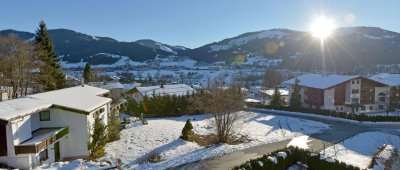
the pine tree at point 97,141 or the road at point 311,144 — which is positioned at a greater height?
the pine tree at point 97,141

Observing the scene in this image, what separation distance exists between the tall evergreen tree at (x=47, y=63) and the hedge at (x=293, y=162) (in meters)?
31.1

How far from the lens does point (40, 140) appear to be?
20.0m

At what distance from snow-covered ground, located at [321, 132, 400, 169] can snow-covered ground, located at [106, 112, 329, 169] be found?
4.67m

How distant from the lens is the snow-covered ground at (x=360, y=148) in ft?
82.5

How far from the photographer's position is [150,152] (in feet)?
83.0

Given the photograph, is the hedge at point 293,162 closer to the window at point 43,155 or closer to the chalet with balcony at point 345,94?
the window at point 43,155

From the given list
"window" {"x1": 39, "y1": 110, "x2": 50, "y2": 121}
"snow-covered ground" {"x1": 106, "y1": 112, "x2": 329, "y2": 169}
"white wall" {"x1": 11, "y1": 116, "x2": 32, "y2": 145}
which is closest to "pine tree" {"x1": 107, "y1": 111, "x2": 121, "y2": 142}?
"snow-covered ground" {"x1": 106, "y1": 112, "x2": 329, "y2": 169}

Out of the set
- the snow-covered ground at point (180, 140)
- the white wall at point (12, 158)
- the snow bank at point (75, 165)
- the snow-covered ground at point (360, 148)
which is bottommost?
the snow-covered ground at point (360, 148)

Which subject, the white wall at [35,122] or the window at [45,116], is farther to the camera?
the window at [45,116]

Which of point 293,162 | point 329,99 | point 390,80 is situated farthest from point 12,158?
point 390,80

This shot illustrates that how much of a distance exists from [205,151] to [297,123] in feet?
61.0

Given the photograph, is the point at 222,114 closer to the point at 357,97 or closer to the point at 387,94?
the point at 357,97

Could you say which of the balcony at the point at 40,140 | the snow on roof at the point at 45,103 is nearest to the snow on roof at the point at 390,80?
the snow on roof at the point at 45,103

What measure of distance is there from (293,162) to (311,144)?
341 inches
